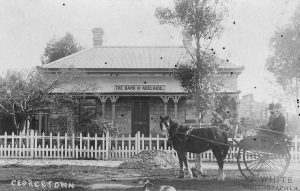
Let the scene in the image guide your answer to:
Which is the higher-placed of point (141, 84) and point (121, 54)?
point (121, 54)

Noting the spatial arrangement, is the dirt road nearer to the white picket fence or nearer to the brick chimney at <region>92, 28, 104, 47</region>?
the white picket fence

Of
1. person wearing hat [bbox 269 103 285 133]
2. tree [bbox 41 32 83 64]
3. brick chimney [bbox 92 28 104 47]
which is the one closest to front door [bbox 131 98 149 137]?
brick chimney [bbox 92 28 104 47]

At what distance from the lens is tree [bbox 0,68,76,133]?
1970 centimetres

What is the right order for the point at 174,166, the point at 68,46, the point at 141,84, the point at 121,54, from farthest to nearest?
the point at 68,46 → the point at 121,54 → the point at 141,84 → the point at 174,166

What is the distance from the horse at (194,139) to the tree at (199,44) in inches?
98.6

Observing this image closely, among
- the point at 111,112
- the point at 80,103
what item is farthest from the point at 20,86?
the point at 111,112

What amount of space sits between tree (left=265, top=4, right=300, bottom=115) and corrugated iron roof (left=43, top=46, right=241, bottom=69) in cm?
642

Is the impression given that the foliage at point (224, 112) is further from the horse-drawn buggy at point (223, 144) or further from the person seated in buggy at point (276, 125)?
the person seated in buggy at point (276, 125)

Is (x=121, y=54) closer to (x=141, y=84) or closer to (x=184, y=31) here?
(x=141, y=84)

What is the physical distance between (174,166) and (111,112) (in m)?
11.6

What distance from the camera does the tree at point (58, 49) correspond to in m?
45.8

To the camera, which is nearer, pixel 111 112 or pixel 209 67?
pixel 209 67

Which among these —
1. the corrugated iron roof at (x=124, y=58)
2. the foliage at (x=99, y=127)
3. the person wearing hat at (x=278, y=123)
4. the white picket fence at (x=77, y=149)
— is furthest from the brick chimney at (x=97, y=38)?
the person wearing hat at (x=278, y=123)

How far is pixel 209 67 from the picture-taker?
13.3 metres
